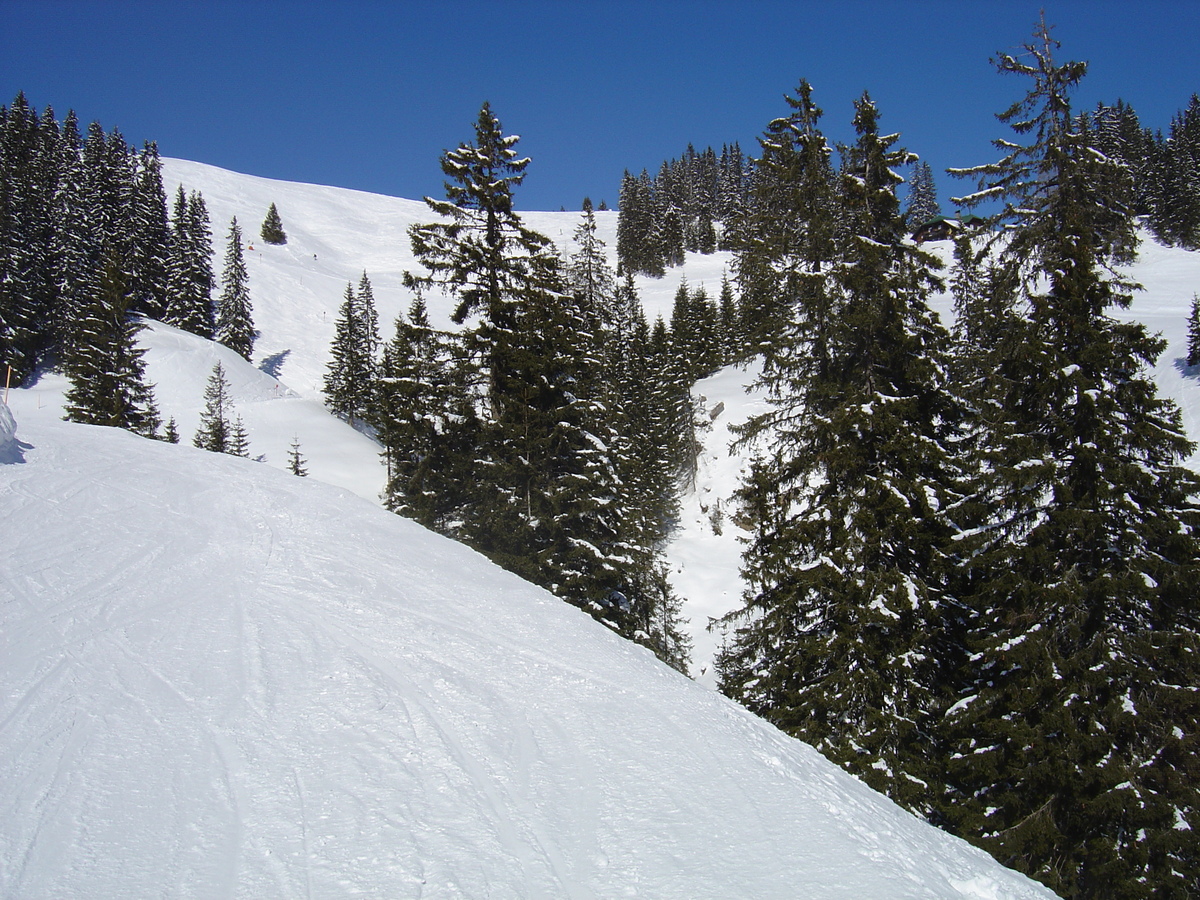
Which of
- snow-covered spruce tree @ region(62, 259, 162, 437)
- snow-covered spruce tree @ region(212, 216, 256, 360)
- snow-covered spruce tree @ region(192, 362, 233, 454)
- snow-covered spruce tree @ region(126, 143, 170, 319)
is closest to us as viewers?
snow-covered spruce tree @ region(62, 259, 162, 437)

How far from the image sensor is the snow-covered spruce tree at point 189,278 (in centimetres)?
6800

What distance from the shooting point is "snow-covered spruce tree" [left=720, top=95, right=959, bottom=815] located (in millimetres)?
10547

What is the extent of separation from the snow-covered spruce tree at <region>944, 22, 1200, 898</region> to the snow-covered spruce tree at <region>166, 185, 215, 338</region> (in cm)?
7558

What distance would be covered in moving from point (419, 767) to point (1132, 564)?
9.70 metres

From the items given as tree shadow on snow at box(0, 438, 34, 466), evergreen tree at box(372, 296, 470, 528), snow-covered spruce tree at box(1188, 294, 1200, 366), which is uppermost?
snow-covered spruce tree at box(1188, 294, 1200, 366)

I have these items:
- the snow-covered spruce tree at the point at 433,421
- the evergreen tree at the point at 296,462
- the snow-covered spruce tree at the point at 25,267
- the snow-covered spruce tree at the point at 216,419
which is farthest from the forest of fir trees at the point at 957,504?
the snow-covered spruce tree at the point at 25,267

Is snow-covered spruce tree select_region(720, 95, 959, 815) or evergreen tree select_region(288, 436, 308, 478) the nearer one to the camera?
snow-covered spruce tree select_region(720, 95, 959, 815)

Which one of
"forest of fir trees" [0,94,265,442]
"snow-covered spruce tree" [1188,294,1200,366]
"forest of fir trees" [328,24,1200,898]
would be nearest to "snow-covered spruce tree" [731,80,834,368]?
"forest of fir trees" [328,24,1200,898]

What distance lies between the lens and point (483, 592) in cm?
961

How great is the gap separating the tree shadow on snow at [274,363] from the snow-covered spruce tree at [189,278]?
21.7ft

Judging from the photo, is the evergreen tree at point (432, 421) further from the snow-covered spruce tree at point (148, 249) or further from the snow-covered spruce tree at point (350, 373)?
the snow-covered spruce tree at point (148, 249)

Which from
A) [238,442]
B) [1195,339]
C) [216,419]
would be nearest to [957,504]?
[1195,339]

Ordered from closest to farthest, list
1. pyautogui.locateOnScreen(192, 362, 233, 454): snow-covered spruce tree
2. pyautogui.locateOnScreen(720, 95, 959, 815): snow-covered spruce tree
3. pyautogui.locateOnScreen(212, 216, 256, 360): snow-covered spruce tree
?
pyautogui.locateOnScreen(720, 95, 959, 815): snow-covered spruce tree → pyautogui.locateOnScreen(192, 362, 233, 454): snow-covered spruce tree → pyautogui.locateOnScreen(212, 216, 256, 360): snow-covered spruce tree

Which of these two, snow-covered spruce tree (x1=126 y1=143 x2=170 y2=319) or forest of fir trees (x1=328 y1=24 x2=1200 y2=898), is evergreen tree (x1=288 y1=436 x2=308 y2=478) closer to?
snow-covered spruce tree (x1=126 y1=143 x2=170 y2=319)
